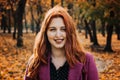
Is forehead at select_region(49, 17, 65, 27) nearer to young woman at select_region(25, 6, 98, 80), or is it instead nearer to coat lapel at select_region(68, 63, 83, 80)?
young woman at select_region(25, 6, 98, 80)

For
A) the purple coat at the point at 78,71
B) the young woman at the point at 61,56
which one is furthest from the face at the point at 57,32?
the purple coat at the point at 78,71

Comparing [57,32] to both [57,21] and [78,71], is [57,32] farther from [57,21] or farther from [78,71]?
[78,71]

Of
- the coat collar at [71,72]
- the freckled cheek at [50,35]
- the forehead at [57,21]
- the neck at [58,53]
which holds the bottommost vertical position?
the coat collar at [71,72]

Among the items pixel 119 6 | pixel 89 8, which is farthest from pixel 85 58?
pixel 89 8

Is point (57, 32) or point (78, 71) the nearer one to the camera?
point (78, 71)

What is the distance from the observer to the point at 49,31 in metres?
3.36

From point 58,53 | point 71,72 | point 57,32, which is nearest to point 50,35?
point 57,32

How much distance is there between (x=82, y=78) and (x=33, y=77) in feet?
1.55

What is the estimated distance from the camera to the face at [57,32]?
10.8ft

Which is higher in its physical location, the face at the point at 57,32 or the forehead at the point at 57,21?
the forehead at the point at 57,21

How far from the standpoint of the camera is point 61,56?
339 centimetres

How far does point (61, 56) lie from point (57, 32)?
26 cm

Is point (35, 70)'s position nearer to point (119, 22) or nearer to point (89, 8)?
point (119, 22)

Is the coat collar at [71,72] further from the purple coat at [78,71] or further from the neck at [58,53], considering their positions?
the neck at [58,53]
